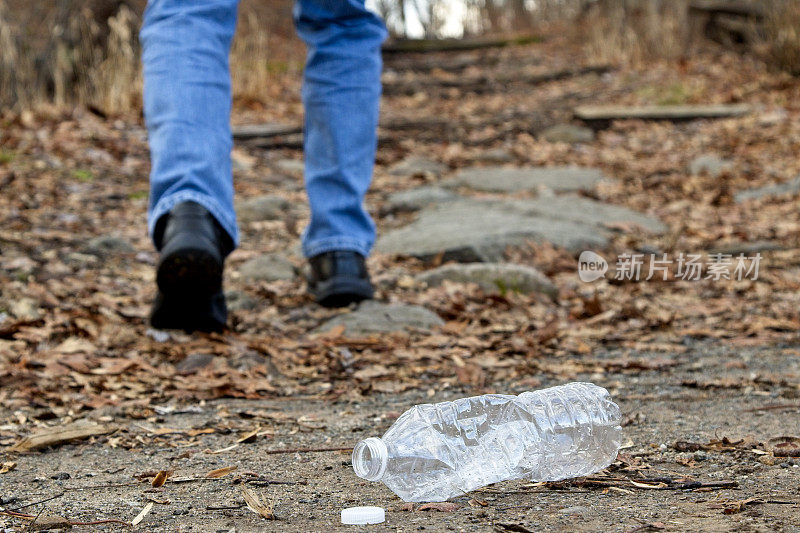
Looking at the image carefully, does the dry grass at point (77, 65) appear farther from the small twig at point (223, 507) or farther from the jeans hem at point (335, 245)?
the small twig at point (223, 507)

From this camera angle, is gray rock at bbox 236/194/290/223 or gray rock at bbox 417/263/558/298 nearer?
gray rock at bbox 417/263/558/298

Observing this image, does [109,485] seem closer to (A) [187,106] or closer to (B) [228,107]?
(A) [187,106]

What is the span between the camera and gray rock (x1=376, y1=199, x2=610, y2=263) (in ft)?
12.7

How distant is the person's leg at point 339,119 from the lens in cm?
284

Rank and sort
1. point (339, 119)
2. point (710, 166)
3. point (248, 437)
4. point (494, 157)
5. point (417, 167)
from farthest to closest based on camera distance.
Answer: point (494, 157) < point (417, 167) < point (710, 166) < point (339, 119) < point (248, 437)

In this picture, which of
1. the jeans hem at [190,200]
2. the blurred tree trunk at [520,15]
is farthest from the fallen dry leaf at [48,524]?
the blurred tree trunk at [520,15]

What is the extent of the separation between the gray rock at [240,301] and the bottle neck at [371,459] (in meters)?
1.81

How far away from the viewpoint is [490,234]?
3996mm

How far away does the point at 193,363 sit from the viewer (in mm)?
2418

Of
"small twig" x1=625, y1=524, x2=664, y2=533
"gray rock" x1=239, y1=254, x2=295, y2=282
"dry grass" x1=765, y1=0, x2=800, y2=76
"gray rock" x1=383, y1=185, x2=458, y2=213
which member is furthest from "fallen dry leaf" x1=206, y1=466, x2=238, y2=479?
"dry grass" x1=765, y1=0, x2=800, y2=76

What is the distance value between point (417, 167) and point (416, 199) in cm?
108

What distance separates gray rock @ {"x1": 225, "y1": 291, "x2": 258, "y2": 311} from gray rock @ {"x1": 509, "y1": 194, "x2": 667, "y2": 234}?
76.0 inches

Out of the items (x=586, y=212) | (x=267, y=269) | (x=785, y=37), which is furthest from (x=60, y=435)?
(x=785, y=37)

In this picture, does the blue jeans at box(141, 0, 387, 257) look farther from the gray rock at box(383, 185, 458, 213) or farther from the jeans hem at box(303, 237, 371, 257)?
the gray rock at box(383, 185, 458, 213)
